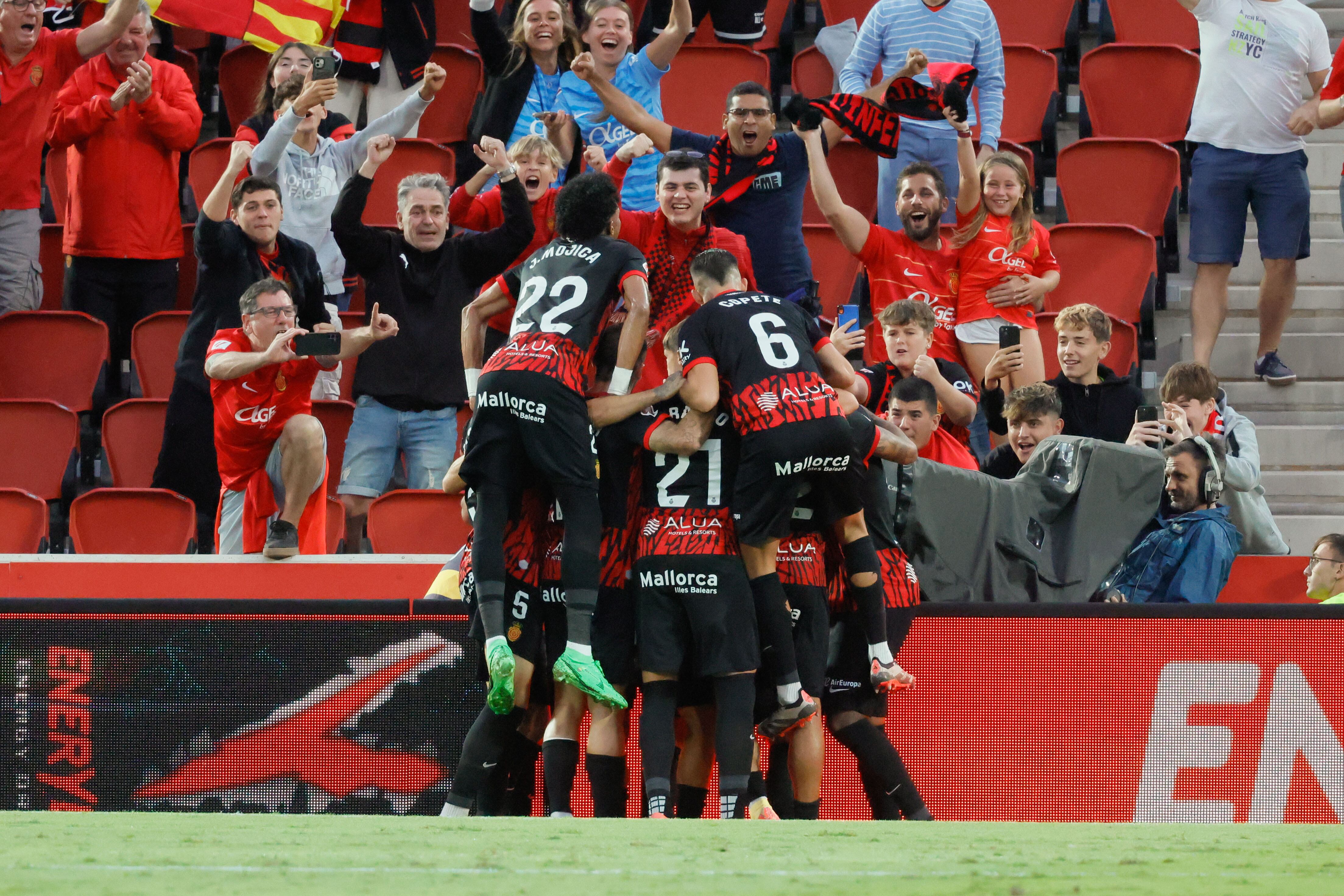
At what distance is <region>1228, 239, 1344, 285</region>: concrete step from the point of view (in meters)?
8.59

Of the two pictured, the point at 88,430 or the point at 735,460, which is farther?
the point at 88,430

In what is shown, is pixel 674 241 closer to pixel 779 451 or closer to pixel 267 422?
pixel 779 451

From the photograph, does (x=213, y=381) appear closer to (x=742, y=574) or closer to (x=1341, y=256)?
(x=742, y=574)

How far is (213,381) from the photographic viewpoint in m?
6.54

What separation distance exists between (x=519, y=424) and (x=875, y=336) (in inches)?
101

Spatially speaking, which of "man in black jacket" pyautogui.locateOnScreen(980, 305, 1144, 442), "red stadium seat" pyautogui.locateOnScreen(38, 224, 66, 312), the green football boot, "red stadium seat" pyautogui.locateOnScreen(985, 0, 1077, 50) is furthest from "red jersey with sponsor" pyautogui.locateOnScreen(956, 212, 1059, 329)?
"red stadium seat" pyautogui.locateOnScreen(38, 224, 66, 312)

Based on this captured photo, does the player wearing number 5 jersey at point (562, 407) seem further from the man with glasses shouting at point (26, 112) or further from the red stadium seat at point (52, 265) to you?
the red stadium seat at point (52, 265)

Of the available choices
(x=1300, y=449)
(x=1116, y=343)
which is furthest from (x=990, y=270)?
(x=1300, y=449)

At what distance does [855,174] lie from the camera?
8.62m

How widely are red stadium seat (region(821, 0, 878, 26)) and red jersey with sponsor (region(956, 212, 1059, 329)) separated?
105 inches

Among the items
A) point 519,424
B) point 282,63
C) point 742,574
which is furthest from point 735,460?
point 282,63

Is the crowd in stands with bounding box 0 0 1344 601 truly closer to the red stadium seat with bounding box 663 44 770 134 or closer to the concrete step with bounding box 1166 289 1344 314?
the red stadium seat with bounding box 663 44 770 134

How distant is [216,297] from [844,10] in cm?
419

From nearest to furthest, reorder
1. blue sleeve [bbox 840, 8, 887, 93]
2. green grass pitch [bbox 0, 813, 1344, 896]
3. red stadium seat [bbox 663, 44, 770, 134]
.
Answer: green grass pitch [bbox 0, 813, 1344, 896]
blue sleeve [bbox 840, 8, 887, 93]
red stadium seat [bbox 663, 44, 770, 134]
